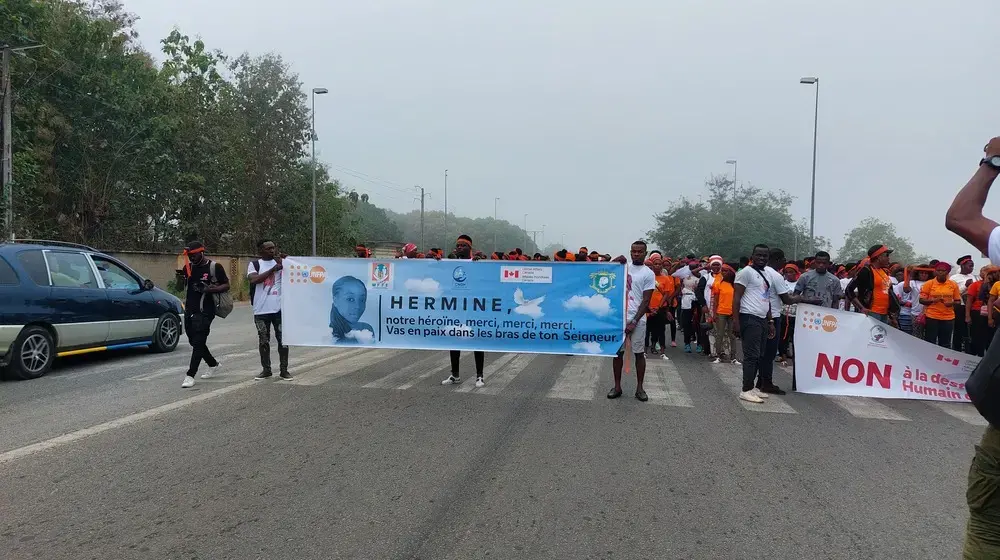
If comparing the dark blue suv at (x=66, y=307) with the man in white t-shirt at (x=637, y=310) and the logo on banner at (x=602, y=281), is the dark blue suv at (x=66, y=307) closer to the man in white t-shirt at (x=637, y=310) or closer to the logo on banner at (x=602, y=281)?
the logo on banner at (x=602, y=281)

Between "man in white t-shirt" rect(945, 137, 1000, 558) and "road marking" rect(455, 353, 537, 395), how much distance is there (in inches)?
221

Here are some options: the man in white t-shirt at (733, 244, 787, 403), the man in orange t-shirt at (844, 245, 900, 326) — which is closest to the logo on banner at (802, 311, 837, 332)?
the man in white t-shirt at (733, 244, 787, 403)

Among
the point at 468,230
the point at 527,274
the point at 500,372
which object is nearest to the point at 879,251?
the point at 527,274

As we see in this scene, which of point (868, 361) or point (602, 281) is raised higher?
point (602, 281)

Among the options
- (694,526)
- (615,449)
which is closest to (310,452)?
(615,449)

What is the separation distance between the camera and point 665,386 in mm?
8227

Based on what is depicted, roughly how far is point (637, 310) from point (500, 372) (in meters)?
2.57

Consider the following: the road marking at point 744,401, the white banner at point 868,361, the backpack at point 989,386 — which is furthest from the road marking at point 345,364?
the backpack at point 989,386

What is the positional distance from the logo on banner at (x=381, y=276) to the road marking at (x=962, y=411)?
6.84m

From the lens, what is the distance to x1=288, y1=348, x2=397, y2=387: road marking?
8.11m

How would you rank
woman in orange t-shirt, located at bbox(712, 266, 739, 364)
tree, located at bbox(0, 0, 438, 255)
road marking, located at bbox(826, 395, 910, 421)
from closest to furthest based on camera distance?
road marking, located at bbox(826, 395, 910, 421) → woman in orange t-shirt, located at bbox(712, 266, 739, 364) → tree, located at bbox(0, 0, 438, 255)

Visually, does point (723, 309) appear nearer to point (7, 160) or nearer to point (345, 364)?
point (345, 364)

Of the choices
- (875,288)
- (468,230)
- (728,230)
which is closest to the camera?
(875,288)

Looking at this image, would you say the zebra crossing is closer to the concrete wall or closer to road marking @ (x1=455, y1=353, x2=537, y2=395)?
road marking @ (x1=455, y1=353, x2=537, y2=395)
